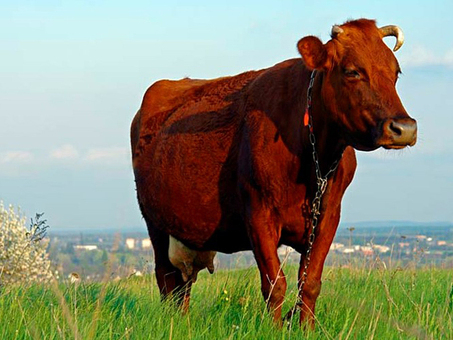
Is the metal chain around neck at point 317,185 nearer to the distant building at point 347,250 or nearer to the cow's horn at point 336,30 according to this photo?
the cow's horn at point 336,30

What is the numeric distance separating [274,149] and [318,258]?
3.51 feet

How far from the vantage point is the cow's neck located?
6.66 m

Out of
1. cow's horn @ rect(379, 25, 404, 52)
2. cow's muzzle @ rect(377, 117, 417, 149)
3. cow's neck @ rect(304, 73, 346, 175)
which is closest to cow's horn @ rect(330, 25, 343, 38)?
cow's neck @ rect(304, 73, 346, 175)

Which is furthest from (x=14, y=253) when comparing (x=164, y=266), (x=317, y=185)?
(x=317, y=185)

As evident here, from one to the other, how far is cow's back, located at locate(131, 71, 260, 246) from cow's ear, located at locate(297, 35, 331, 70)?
143cm

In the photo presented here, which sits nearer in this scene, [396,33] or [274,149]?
[396,33]

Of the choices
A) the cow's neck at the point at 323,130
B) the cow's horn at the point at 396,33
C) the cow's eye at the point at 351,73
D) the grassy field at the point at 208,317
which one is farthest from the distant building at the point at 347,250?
the cow's eye at the point at 351,73

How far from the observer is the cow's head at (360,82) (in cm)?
598

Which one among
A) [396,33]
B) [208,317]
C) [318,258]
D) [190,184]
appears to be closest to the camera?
[208,317]

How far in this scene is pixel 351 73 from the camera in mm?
6281

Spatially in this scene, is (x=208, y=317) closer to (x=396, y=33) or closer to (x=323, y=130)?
(x=323, y=130)

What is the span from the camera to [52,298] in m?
6.86

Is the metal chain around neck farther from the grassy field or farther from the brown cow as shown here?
the grassy field

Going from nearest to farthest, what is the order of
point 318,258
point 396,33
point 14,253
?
point 396,33 → point 318,258 → point 14,253
